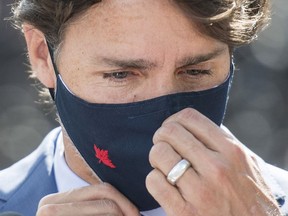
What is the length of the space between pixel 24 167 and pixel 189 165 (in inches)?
45.9

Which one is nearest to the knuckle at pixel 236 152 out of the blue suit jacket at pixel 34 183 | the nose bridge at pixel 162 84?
the nose bridge at pixel 162 84

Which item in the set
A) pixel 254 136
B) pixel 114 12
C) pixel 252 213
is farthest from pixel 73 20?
pixel 254 136

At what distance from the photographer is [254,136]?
6.20 meters

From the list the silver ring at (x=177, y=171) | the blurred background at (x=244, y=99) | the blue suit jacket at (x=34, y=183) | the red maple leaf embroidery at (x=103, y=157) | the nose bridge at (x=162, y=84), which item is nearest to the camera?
the silver ring at (x=177, y=171)

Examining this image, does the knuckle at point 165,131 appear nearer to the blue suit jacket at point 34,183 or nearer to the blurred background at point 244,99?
the blue suit jacket at point 34,183

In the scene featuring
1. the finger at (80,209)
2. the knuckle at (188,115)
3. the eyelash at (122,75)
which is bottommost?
the finger at (80,209)

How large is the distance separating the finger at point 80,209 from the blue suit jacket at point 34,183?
1.64 feet

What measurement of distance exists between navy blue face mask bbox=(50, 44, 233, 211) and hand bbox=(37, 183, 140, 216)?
11 cm

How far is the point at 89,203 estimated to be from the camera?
2.84 metres

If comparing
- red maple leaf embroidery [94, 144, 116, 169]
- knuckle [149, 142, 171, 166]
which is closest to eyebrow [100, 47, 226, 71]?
red maple leaf embroidery [94, 144, 116, 169]

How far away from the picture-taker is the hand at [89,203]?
2.82 metres

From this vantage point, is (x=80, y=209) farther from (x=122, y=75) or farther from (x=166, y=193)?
(x=122, y=75)

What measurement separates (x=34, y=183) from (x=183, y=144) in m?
1.01

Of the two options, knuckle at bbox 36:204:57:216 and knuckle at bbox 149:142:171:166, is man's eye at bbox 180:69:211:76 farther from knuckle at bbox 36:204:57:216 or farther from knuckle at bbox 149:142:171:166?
knuckle at bbox 36:204:57:216
